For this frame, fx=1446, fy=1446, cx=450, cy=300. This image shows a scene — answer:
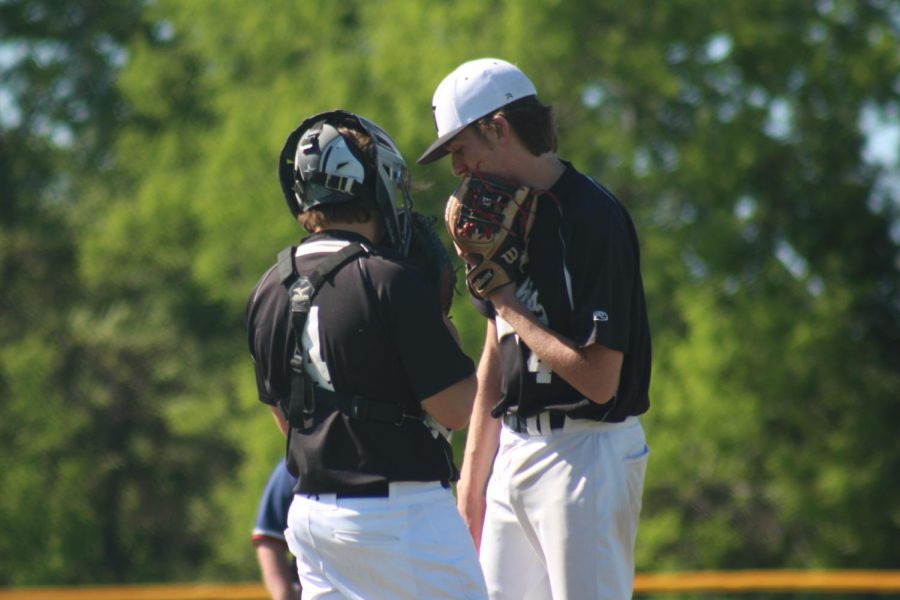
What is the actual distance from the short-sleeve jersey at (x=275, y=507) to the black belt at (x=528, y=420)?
4.68 ft

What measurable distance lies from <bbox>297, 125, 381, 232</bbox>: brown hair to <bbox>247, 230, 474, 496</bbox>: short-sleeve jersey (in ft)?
0.16

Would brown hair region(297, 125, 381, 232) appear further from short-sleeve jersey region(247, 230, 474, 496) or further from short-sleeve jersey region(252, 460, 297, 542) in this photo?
short-sleeve jersey region(252, 460, 297, 542)

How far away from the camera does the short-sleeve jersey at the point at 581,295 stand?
14.1 ft

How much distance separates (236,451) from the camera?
31.3 m

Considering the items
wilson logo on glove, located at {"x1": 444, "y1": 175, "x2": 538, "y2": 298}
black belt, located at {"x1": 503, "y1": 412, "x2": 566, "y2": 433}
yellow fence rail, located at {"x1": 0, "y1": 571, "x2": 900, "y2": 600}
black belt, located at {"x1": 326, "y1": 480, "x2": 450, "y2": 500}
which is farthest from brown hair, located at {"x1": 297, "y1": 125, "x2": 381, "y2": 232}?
yellow fence rail, located at {"x1": 0, "y1": 571, "x2": 900, "y2": 600}

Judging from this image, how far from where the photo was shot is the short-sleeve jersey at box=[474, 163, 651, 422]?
429cm

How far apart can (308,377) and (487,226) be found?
28.9 inches

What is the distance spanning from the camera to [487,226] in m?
4.36

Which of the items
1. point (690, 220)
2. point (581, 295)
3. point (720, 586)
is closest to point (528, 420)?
point (581, 295)

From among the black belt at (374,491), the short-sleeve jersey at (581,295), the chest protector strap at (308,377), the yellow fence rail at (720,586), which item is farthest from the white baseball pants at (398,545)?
the yellow fence rail at (720,586)

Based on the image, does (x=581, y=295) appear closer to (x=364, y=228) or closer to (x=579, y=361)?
(x=579, y=361)

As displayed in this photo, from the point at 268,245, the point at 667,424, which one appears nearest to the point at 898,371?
the point at 667,424

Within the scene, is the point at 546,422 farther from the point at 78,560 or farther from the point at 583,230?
the point at 78,560

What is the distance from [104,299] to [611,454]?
96.7 feet
